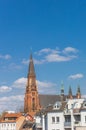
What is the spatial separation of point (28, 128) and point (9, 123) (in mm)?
17571

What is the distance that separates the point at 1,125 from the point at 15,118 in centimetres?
653

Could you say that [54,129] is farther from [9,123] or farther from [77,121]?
[9,123]

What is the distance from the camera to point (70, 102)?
95688 millimetres

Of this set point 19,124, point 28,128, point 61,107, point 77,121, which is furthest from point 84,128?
point 19,124

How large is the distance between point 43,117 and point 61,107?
619 cm

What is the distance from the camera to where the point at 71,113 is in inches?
3583

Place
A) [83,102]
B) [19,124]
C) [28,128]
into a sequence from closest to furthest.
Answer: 1. [83,102]
2. [28,128]
3. [19,124]

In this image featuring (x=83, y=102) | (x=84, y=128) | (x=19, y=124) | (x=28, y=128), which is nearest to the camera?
(x=84, y=128)

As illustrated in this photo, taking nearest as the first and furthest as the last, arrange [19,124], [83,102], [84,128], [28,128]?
[84,128] → [83,102] → [28,128] → [19,124]

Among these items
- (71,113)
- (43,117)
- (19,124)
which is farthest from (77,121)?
(19,124)

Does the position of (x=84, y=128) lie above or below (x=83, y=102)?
below

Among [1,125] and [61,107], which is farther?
[1,125]

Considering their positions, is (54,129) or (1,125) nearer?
(54,129)

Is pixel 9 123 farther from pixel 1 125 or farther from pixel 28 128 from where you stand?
pixel 28 128
